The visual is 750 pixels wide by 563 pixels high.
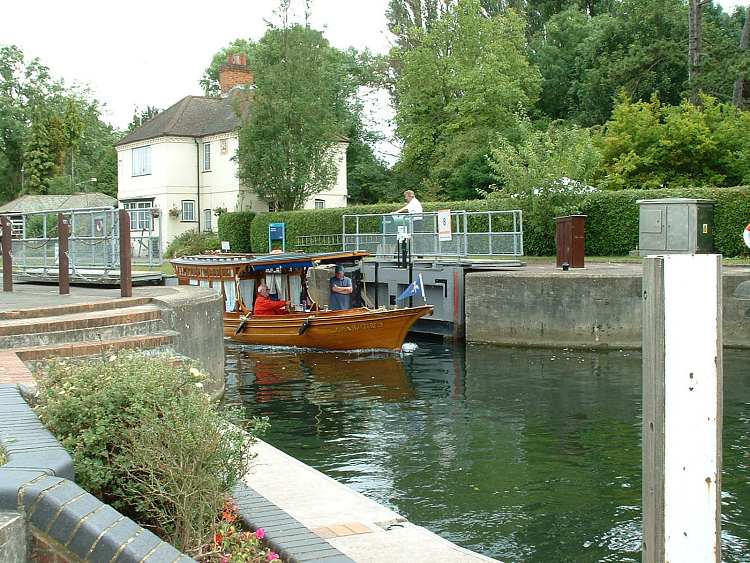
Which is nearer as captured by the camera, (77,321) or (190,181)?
(77,321)

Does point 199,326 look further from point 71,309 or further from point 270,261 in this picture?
point 270,261

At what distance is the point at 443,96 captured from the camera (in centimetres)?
5459

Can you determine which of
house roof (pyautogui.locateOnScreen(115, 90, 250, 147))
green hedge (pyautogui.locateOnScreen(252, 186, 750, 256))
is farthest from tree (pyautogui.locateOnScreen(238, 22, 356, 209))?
green hedge (pyautogui.locateOnScreen(252, 186, 750, 256))

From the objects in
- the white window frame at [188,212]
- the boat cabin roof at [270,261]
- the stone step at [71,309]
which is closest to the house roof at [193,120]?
the white window frame at [188,212]

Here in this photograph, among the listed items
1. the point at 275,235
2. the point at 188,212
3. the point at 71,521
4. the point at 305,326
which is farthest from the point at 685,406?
the point at 188,212

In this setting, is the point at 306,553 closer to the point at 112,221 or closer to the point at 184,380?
the point at 184,380

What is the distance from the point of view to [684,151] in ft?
120

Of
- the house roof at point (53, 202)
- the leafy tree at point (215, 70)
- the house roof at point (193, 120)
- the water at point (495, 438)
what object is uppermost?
the leafy tree at point (215, 70)

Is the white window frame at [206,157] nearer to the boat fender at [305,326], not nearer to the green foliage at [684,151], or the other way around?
the green foliage at [684,151]

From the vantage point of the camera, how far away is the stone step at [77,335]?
1205cm

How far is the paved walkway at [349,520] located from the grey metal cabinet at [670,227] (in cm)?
282

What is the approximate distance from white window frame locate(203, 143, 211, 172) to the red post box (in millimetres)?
32971

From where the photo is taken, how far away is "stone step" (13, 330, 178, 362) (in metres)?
11.2

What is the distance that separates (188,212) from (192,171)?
239 centimetres
